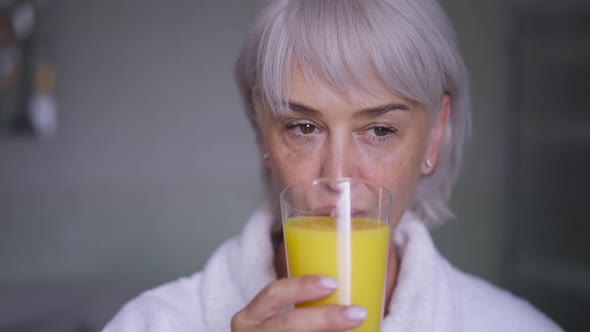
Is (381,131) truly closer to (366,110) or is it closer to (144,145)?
(366,110)

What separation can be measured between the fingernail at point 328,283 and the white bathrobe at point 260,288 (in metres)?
0.54

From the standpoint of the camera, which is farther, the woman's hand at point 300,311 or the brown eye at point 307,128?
the brown eye at point 307,128

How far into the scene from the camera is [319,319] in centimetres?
89

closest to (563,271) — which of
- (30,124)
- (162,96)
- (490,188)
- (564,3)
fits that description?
(490,188)

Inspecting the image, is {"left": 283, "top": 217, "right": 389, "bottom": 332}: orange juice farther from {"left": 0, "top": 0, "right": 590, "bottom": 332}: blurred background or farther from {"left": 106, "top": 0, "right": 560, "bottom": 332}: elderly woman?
{"left": 0, "top": 0, "right": 590, "bottom": 332}: blurred background

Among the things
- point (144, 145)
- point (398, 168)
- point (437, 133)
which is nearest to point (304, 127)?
point (398, 168)

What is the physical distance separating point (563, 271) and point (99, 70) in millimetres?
2992

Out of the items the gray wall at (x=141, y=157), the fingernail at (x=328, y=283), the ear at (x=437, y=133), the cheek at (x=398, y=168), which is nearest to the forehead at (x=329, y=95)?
the cheek at (x=398, y=168)

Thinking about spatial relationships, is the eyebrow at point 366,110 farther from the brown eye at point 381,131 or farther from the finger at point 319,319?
the finger at point 319,319

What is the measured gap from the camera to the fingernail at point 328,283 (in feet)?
3.02

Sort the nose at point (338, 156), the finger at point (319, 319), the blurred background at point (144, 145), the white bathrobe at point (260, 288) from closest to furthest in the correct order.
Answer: the finger at point (319, 319), the nose at point (338, 156), the white bathrobe at point (260, 288), the blurred background at point (144, 145)

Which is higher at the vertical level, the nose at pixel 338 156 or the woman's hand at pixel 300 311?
the nose at pixel 338 156

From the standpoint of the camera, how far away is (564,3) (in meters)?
3.23

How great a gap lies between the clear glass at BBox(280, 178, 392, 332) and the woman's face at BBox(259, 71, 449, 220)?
0.89 ft
